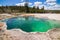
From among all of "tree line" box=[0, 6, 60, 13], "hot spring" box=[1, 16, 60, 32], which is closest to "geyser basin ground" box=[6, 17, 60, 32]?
"hot spring" box=[1, 16, 60, 32]

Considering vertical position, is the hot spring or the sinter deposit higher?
the hot spring

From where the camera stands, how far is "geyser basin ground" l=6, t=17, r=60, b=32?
5.95 feet

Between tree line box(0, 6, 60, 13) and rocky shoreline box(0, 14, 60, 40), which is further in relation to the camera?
tree line box(0, 6, 60, 13)

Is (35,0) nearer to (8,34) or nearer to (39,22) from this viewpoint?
(39,22)

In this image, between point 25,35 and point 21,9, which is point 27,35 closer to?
point 25,35

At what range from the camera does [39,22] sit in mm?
1843

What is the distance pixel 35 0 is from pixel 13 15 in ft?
1.54

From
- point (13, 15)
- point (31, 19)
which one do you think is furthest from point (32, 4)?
point (13, 15)

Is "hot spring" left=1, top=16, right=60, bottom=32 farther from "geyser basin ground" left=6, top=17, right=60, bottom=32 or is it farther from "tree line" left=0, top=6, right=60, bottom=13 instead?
"tree line" left=0, top=6, right=60, bottom=13

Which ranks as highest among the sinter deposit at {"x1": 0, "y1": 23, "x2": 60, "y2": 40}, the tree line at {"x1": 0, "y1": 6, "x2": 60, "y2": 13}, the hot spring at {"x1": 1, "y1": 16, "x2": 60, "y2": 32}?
the tree line at {"x1": 0, "y1": 6, "x2": 60, "y2": 13}

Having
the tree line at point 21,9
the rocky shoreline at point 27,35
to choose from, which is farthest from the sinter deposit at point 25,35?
the tree line at point 21,9

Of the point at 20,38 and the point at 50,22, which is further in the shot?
the point at 50,22

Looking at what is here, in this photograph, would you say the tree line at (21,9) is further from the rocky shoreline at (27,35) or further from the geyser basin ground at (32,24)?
the rocky shoreline at (27,35)

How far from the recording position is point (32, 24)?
185cm
